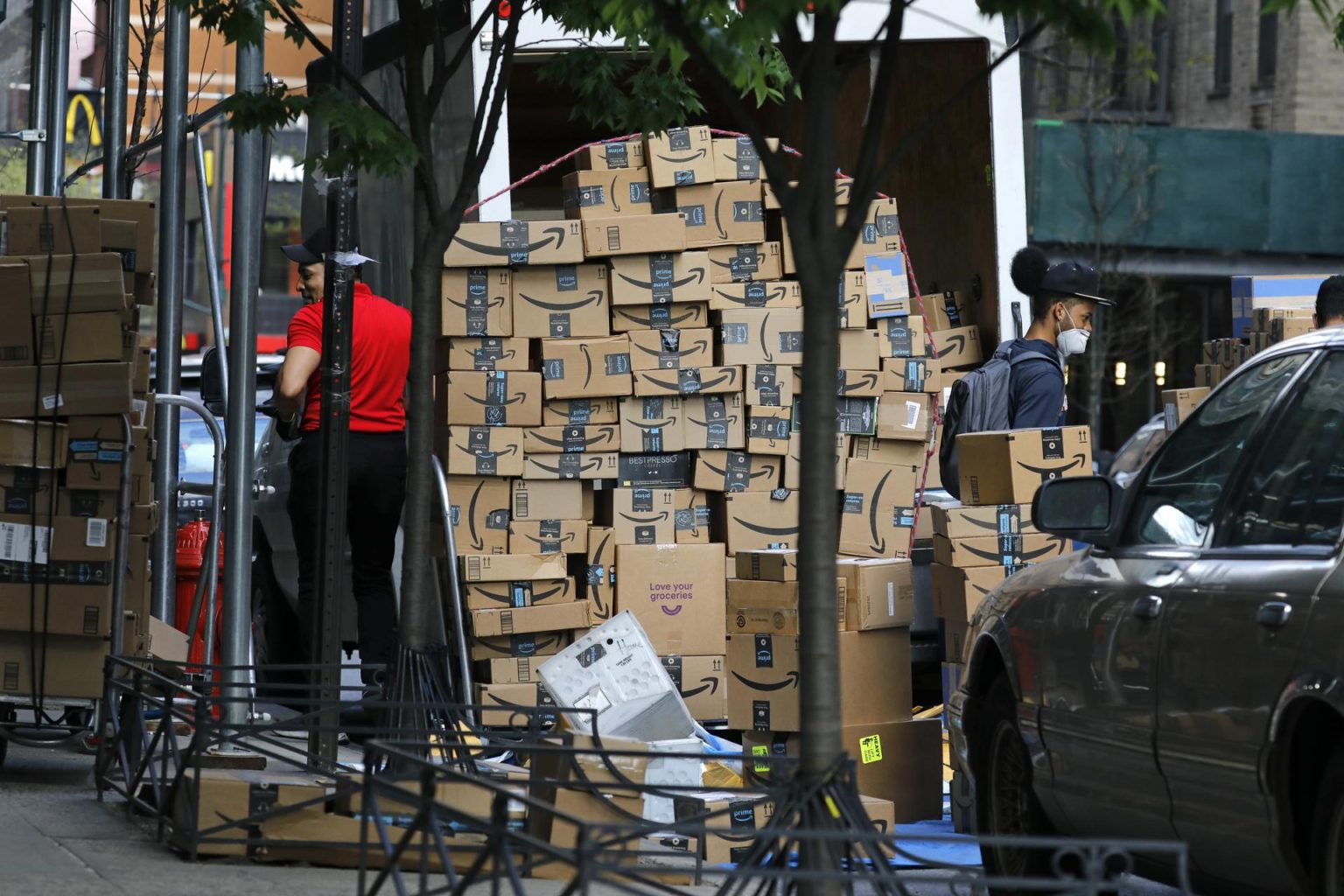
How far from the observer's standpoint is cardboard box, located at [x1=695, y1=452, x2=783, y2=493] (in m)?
9.77

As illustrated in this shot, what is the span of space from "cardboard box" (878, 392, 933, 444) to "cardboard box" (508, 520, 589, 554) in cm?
158

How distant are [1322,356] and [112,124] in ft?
27.8

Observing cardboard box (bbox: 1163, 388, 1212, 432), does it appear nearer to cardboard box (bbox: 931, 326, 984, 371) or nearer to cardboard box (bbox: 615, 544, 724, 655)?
cardboard box (bbox: 931, 326, 984, 371)

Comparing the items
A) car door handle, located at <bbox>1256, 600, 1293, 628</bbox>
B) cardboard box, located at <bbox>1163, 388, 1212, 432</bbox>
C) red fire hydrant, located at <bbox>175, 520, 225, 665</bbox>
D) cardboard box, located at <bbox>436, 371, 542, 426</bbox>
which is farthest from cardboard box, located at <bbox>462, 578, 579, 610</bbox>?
car door handle, located at <bbox>1256, 600, 1293, 628</bbox>

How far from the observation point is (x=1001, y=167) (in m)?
10.6

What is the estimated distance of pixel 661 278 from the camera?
973 cm

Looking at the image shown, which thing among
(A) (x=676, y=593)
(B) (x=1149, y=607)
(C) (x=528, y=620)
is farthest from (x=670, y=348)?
(B) (x=1149, y=607)

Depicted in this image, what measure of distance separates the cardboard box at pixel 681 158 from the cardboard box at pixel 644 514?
150cm

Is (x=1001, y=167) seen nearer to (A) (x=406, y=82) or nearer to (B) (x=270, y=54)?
(A) (x=406, y=82)

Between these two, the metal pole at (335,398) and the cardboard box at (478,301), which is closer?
the metal pole at (335,398)

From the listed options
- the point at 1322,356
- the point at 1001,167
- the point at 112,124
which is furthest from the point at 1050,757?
the point at 112,124

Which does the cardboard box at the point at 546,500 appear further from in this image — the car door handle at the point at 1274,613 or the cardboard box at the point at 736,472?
the car door handle at the point at 1274,613

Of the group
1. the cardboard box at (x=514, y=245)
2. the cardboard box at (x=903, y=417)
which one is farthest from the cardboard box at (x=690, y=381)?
the cardboard box at (x=903, y=417)

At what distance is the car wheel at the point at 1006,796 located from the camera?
5898 millimetres
